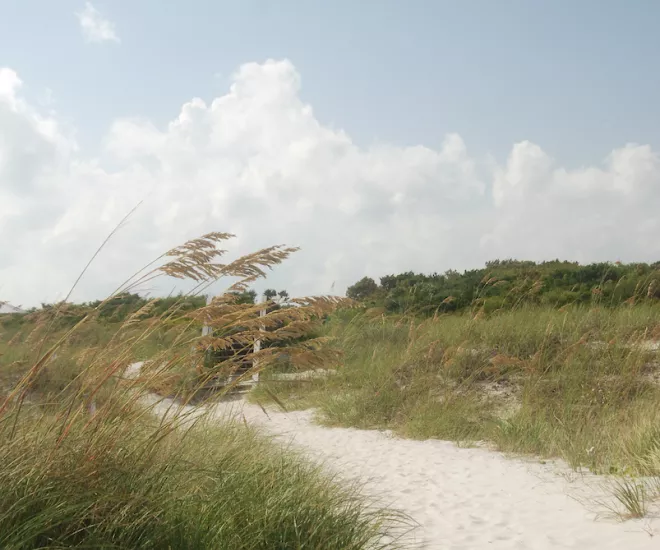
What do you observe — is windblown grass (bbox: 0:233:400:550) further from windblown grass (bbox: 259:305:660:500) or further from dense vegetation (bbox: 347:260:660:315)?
dense vegetation (bbox: 347:260:660:315)

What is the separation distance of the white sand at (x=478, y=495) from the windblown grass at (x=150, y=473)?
1.20 feet

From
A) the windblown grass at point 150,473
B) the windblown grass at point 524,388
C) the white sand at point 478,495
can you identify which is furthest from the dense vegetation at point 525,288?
the windblown grass at point 150,473

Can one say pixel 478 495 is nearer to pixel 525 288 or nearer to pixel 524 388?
pixel 524 388

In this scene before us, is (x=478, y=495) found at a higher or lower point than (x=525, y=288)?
lower

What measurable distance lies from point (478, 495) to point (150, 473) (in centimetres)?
298

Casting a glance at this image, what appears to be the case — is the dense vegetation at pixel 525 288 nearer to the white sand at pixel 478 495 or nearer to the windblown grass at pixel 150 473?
the white sand at pixel 478 495

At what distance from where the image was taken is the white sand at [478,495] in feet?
12.3

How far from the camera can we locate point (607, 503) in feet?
13.7

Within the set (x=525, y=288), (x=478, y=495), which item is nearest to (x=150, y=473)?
(x=478, y=495)

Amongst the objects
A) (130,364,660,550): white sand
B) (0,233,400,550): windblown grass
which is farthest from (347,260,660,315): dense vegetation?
(0,233,400,550): windblown grass

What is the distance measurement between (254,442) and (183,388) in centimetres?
207

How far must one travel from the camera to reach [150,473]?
2729 mm

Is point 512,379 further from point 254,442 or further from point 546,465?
point 254,442

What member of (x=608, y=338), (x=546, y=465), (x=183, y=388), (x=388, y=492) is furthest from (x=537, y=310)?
(x=183, y=388)
